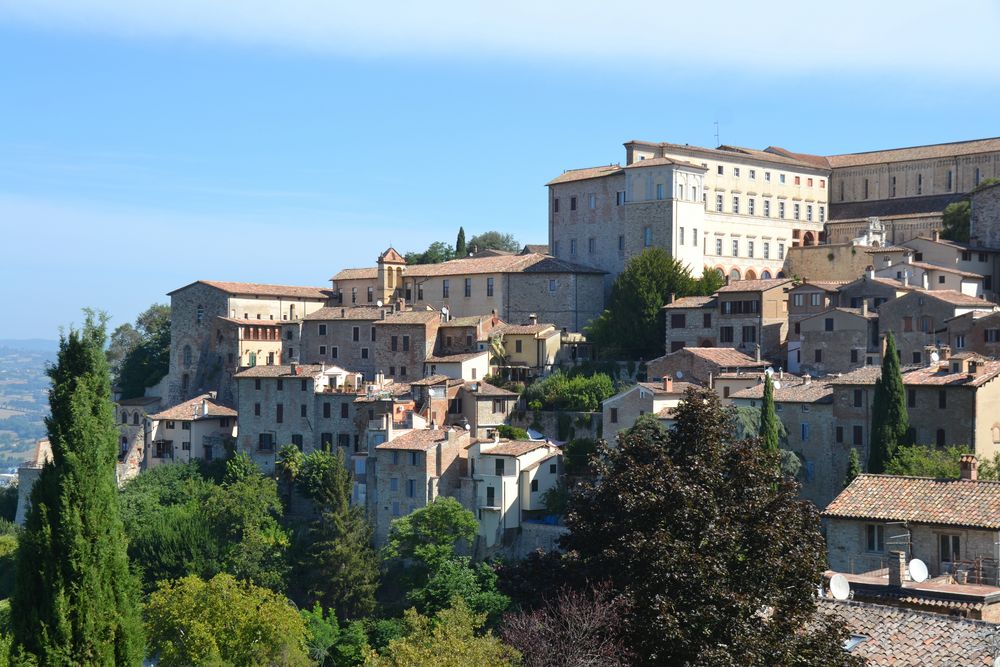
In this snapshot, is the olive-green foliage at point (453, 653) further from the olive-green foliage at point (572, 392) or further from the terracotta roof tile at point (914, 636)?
the olive-green foliage at point (572, 392)

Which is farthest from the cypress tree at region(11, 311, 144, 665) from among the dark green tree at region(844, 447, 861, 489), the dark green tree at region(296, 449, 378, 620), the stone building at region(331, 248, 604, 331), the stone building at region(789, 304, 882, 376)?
the stone building at region(331, 248, 604, 331)

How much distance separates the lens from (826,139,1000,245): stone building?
7441 centimetres

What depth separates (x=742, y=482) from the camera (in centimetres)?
2628

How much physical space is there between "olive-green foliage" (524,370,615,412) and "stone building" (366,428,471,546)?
5241 mm

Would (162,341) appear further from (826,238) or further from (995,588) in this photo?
(995,588)

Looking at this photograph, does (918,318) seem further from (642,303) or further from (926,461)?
(926,461)

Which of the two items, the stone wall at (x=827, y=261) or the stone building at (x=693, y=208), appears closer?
the stone wall at (x=827, y=261)

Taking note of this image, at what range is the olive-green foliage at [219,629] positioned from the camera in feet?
132

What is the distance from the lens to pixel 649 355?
2532 inches

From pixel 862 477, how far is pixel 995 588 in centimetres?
568

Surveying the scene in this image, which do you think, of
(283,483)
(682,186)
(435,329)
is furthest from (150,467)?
(682,186)

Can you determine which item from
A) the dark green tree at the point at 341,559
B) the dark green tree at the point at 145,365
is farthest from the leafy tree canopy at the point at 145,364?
the dark green tree at the point at 341,559

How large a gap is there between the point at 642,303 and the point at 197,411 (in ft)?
69.6

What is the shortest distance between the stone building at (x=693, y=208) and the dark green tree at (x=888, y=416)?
24.9 metres
